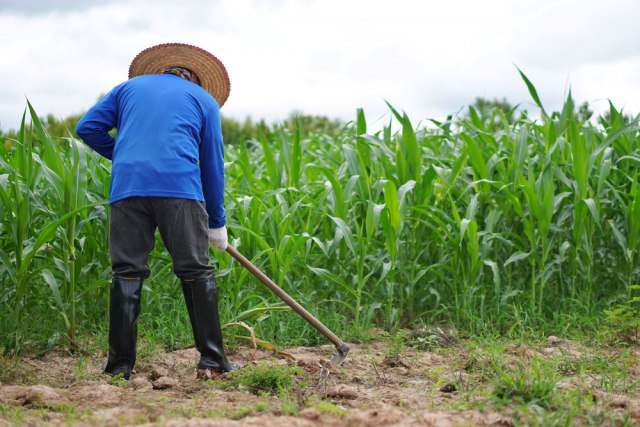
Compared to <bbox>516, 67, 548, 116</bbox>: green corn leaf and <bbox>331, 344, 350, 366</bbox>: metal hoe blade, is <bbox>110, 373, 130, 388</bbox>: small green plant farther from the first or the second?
<bbox>516, 67, 548, 116</bbox>: green corn leaf

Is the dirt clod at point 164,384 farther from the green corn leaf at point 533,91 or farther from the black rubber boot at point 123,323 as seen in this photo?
the green corn leaf at point 533,91

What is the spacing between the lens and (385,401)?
332 cm

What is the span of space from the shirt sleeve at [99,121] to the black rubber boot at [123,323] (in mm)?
706

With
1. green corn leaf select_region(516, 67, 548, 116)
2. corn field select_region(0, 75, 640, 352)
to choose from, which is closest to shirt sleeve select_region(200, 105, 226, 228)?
corn field select_region(0, 75, 640, 352)

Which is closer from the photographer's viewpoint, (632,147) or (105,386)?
(105,386)

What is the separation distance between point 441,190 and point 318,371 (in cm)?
179

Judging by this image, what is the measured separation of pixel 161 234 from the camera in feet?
11.9

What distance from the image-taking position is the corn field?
4.31 meters

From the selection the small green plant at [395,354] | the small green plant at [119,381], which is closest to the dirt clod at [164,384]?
the small green plant at [119,381]

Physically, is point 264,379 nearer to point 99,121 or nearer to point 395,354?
point 395,354

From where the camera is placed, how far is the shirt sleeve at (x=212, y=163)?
3.69 meters

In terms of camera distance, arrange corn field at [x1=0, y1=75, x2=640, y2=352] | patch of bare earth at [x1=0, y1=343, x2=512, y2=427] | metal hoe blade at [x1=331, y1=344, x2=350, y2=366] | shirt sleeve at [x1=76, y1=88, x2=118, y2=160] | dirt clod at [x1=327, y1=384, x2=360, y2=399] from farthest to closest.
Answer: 1. corn field at [x1=0, y1=75, x2=640, y2=352]
2. metal hoe blade at [x1=331, y1=344, x2=350, y2=366]
3. shirt sleeve at [x1=76, y1=88, x2=118, y2=160]
4. dirt clod at [x1=327, y1=384, x2=360, y2=399]
5. patch of bare earth at [x1=0, y1=343, x2=512, y2=427]

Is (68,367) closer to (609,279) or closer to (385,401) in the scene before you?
(385,401)

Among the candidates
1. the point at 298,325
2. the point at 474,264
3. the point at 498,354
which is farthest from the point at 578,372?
the point at 298,325
